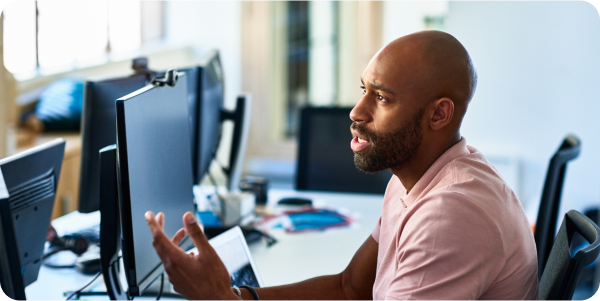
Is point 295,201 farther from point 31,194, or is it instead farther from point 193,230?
point 193,230

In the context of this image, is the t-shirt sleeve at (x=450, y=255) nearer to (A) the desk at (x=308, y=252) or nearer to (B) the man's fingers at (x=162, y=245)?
(B) the man's fingers at (x=162, y=245)

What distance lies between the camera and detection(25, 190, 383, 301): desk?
1.48 metres

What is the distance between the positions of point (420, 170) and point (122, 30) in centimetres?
394

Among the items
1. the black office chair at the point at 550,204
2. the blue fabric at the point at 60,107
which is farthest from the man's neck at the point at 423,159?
the blue fabric at the point at 60,107

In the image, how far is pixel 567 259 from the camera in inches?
38.2

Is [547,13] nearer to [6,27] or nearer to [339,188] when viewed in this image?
[339,188]

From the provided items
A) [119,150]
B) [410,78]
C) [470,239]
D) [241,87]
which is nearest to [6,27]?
[241,87]

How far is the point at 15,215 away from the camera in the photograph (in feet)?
4.11

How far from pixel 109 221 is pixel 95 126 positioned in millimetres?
325

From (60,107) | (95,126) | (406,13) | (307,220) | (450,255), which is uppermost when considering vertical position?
(406,13)

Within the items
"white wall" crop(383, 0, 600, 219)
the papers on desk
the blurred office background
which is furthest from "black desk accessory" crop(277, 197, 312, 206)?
"white wall" crop(383, 0, 600, 219)

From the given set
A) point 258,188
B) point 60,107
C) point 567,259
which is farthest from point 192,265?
point 60,107

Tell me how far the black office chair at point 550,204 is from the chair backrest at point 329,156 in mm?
941

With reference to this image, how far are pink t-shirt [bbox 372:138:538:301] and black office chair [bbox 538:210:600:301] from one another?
0.13 ft
